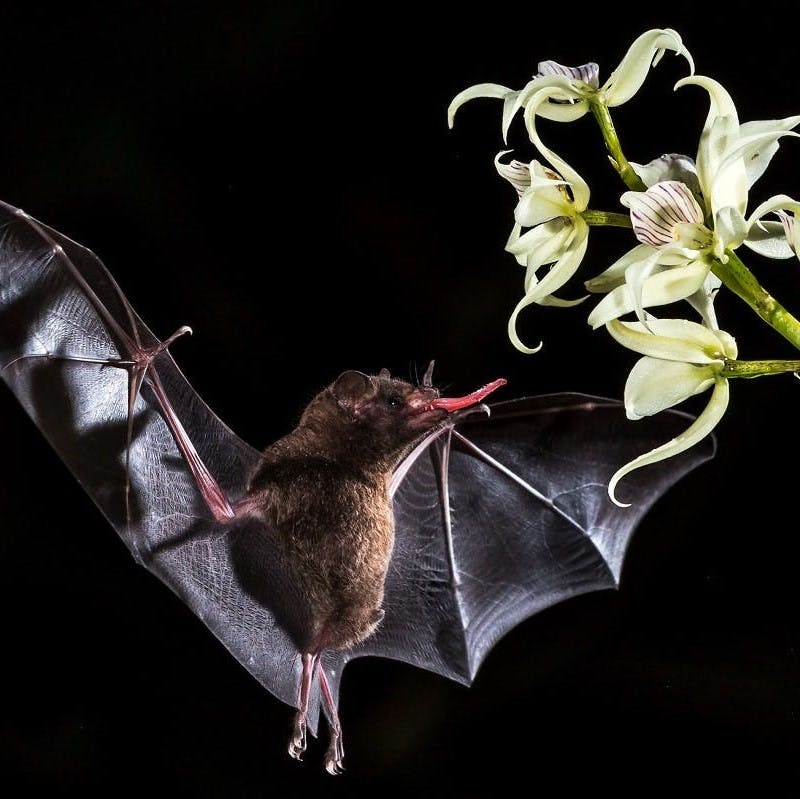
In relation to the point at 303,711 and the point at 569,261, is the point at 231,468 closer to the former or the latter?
the point at 303,711

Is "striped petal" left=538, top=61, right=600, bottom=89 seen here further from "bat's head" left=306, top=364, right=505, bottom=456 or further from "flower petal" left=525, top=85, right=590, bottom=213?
"bat's head" left=306, top=364, right=505, bottom=456

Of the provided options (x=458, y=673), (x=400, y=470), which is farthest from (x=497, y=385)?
(x=458, y=673)

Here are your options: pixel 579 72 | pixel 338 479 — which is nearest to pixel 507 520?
pixel 338 479

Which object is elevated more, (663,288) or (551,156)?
(551,156)

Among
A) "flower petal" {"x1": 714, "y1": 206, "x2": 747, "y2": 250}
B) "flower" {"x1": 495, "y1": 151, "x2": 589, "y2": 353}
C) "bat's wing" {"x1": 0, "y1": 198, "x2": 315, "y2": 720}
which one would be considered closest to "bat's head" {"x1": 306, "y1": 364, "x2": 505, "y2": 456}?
"bat's wing" {"x1": 0, "y1": 198, "x2": 315, "y2": 720}

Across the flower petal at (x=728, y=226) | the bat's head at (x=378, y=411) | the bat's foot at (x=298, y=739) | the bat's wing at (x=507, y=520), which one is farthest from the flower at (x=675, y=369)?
the bat's foot at (x=298, y=739)
